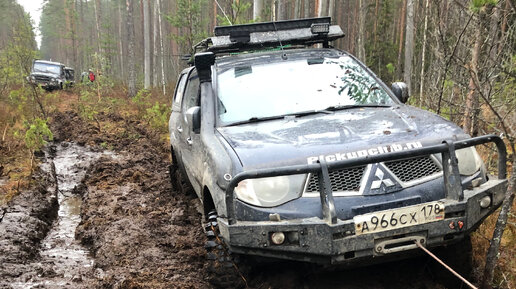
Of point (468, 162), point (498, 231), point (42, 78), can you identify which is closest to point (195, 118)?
point (468, 162)

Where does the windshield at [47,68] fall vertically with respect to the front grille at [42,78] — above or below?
above

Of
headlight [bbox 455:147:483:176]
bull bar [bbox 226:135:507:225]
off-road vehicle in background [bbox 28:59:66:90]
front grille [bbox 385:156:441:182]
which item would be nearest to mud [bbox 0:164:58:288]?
bull bar [bbox 226:135:507:225]

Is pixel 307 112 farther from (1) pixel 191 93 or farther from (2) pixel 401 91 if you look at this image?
(1) pixel 191 93

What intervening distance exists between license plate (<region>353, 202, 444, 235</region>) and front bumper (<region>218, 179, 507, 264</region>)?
3cm

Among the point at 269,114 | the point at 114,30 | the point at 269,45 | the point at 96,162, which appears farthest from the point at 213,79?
the point at 114,30

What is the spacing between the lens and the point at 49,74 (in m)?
25.7

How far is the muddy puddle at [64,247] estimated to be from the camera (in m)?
3.84

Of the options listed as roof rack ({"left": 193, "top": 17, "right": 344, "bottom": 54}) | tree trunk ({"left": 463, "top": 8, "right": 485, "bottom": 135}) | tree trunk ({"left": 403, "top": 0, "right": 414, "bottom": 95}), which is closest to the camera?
tree trunk ({"left": 463, "top": 8, "right": 485, "bottom": 135})

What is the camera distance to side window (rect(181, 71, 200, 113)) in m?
4.68

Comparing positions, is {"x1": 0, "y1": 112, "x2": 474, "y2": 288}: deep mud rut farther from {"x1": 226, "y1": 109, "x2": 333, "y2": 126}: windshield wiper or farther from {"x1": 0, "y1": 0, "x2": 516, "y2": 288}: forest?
{"x1": 226, "y1": 109, "x2": 333, "y2": 126}: windshield wiper

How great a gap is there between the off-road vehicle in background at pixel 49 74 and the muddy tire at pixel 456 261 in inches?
974

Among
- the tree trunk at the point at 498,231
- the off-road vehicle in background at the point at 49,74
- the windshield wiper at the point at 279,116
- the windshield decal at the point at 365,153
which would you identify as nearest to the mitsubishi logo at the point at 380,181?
the windshield decal at the point at 365,153

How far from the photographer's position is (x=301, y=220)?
2627 mm

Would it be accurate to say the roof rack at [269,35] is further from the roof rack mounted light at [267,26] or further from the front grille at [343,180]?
the front grille at [343,180]
